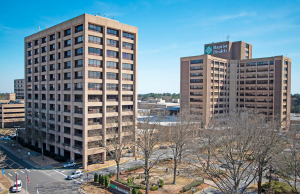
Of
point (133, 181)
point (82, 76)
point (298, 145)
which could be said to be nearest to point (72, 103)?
point (82, 76)

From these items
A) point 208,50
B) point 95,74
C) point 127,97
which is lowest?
point 127,97

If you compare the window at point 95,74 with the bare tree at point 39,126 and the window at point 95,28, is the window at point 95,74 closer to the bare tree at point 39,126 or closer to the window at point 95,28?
the window at point 95,28

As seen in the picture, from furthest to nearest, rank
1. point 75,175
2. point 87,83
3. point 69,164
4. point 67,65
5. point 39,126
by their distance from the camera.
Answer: point 39,126, point 67,65, point 87,83, point 69,164, point 75,175

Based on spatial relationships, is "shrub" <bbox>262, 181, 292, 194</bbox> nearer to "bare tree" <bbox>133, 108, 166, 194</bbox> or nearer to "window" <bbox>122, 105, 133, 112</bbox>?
"bare tree" <bbox>133, 108, 166, 194</bbox>

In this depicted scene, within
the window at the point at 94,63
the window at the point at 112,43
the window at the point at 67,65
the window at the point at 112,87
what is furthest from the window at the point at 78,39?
the window at the point at 112,87

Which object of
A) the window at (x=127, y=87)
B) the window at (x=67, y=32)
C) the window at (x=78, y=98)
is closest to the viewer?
the window at (x=78, y=98)

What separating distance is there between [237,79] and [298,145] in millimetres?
80216

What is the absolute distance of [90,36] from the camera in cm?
5438

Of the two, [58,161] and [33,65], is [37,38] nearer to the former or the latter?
[33,65]

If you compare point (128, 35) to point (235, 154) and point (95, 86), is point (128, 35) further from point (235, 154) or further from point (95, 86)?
point (235, 154)

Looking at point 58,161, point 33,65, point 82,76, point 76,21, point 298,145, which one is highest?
point 76,21

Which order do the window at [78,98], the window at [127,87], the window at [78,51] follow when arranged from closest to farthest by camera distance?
1. the window at [78,51]
2. the window at [78,98]
3. the window at [127,87]

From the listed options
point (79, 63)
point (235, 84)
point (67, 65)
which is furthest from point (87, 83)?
point (235, 84)

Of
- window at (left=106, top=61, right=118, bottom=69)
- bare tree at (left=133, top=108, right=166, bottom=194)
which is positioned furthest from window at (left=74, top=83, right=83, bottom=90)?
bare tree at (left=133, top=108, right=166, bottom=194)
